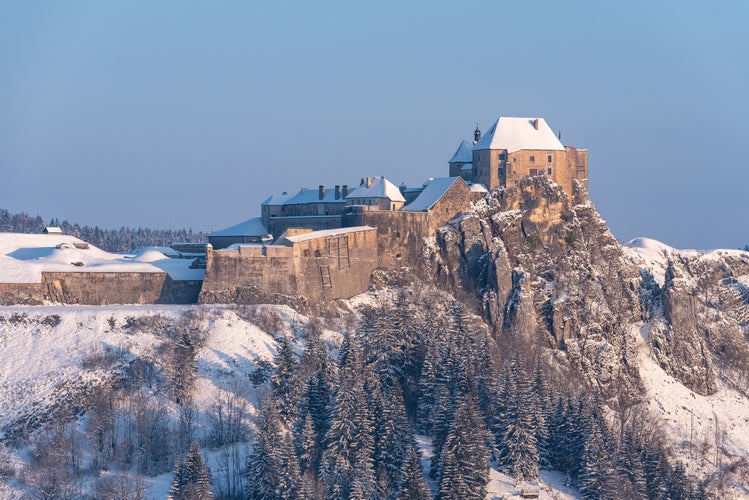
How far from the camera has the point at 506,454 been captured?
81.9 meters

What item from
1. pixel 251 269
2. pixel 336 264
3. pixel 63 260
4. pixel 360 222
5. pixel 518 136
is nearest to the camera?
pixel 251 269

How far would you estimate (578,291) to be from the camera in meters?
107

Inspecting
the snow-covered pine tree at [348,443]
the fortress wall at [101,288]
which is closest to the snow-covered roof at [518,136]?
the fortress wall at [101,288]

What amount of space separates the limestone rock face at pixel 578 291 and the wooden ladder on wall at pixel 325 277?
32.5ft

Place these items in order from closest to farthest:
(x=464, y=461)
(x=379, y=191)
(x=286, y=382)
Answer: (x=464, y=461) < (x=286, y=382) < (x=379, y=191)

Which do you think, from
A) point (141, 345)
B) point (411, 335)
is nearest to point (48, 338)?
point (141, 345)

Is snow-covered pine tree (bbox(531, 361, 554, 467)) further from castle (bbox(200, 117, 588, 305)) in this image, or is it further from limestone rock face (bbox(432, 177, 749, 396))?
castle (bbox(200, 117, 588, 305))

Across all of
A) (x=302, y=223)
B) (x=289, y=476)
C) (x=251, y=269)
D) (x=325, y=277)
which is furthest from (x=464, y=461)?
(x=302, y=223)

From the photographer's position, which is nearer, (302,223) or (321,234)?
(321,234)

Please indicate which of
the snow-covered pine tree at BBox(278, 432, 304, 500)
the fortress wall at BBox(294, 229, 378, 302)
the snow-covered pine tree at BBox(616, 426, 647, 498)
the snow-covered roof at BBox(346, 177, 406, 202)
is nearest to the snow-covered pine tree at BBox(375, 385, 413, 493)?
the snow-covered pine tree at BBox(278, 432, 304, 500)

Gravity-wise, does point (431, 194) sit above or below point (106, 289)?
above

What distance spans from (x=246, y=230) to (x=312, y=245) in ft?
51.5

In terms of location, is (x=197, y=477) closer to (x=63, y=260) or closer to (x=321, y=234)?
(x=63, y=260)

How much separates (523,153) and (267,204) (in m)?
24.2
